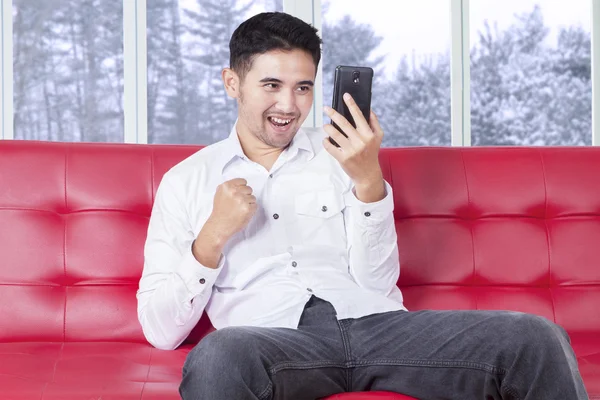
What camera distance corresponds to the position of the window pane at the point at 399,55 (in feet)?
13.3

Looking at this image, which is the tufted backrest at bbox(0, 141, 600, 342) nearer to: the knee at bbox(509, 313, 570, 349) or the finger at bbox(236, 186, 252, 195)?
the finger at bbox(236, 186, 252, 195)

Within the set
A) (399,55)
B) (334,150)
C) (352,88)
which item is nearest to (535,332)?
(334,150)

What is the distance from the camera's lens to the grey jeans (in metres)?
1.34

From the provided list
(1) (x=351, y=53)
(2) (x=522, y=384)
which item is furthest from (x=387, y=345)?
(1) (x=351, y=53)

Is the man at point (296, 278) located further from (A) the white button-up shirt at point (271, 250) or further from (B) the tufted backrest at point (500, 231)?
(B) the tufted backrest at point (500, 231)

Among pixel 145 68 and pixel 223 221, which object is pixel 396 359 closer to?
pixel 223 221

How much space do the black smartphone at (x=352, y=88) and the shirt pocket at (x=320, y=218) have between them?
7.0 inches

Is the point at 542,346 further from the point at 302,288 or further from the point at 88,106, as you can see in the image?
the point at 88,106

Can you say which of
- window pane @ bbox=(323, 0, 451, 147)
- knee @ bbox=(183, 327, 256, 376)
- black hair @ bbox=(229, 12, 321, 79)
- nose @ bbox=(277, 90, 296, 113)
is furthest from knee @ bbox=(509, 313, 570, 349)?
window pane @ bbox=(323, 0, 451, 147)

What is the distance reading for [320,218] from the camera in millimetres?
1843

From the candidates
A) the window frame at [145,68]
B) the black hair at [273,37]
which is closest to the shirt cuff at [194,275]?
the black hair at [273,37]

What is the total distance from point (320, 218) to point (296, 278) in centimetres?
16

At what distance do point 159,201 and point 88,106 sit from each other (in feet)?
7.62

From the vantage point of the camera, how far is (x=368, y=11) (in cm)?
407
